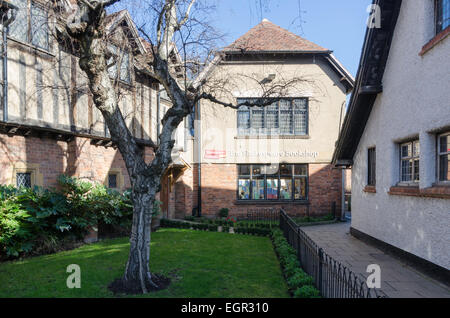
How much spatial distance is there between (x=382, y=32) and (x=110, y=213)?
10008mm

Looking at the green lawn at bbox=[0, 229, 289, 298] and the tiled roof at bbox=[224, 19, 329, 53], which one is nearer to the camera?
the green lawn at bbox=[0, 229, 289, 298]

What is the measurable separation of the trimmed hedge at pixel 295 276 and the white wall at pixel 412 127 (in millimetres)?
2661

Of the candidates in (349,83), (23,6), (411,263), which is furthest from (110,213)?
(349,83)

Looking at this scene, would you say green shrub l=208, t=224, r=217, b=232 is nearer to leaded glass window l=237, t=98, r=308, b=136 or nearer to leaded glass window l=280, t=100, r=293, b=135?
leaded glass window l=237, t=98, r=308, b=136

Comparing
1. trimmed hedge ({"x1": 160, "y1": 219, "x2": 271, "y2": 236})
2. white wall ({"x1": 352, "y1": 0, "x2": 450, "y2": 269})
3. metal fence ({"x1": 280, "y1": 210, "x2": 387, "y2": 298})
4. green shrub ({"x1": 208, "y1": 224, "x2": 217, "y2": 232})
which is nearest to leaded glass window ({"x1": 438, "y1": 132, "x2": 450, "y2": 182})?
white wall ({"x1": 352, "y1": 0, "x2": 450, "y2": 269})

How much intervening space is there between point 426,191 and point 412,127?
1660 mm

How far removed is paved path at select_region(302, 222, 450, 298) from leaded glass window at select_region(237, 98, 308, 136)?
6116 mm

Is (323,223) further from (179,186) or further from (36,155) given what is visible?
(36,155)

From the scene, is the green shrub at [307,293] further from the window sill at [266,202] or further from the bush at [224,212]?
the window sill at [266,202]

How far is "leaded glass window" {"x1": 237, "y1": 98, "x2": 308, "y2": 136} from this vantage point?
16.2m

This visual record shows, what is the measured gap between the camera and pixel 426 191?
638 cm

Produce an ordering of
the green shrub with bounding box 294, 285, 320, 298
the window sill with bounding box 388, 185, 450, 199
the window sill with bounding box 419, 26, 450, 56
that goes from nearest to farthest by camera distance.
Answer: the green shrub with bounding box 294, 285, 320, 298, the window sill with bounding box 388, 185, 450, 199, the window sill with bounding box 419, 26, 450, 56

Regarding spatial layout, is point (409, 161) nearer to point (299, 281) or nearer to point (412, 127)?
point (412, 127)

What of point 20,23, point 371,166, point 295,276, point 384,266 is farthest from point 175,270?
point 20,23
